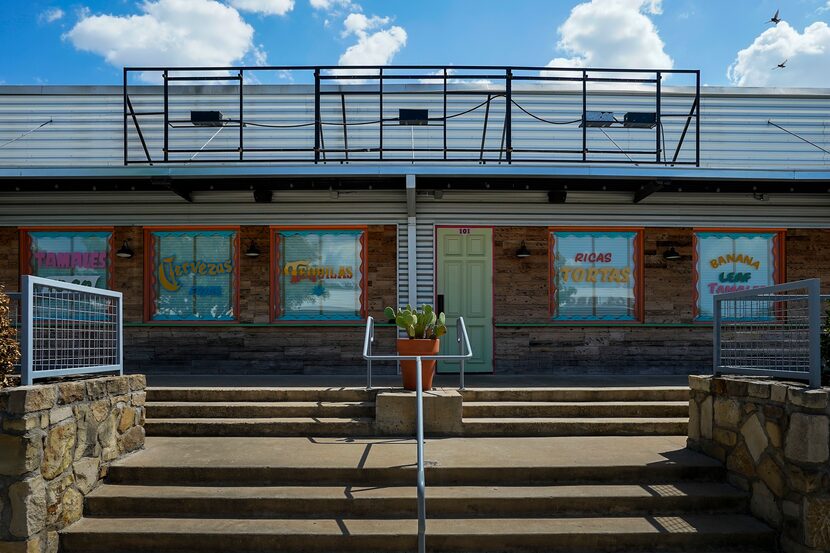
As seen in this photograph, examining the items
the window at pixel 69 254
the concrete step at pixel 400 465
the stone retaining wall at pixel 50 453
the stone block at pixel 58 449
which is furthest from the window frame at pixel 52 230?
the stone block at pixel 58 449

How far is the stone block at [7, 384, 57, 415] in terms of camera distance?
13.3 ft

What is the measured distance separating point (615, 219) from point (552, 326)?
78.2 inches

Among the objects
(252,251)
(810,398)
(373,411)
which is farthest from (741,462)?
(252,251)

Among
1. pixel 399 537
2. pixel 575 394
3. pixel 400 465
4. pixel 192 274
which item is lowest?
pixel 399 537

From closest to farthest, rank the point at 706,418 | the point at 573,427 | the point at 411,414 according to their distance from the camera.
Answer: the point at 706,418 → the point at 411,414 → the point at 573,427

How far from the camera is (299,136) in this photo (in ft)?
32.6

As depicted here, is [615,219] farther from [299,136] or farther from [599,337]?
[299,136]

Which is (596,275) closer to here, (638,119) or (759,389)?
(638,119)

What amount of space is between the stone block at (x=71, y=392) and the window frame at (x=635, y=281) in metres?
6.66

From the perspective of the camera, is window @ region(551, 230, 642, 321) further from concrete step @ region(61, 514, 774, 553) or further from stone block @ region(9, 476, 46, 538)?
stone block @ region(9, 476, 46, 538)

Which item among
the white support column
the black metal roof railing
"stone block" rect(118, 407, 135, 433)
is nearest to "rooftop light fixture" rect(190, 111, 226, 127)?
the black metal roof railing

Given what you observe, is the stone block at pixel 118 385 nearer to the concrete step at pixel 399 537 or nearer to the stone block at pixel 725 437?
the concrete step at pixel 399 537

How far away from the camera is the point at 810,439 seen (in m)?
4.21

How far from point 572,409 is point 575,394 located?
0.96ft
